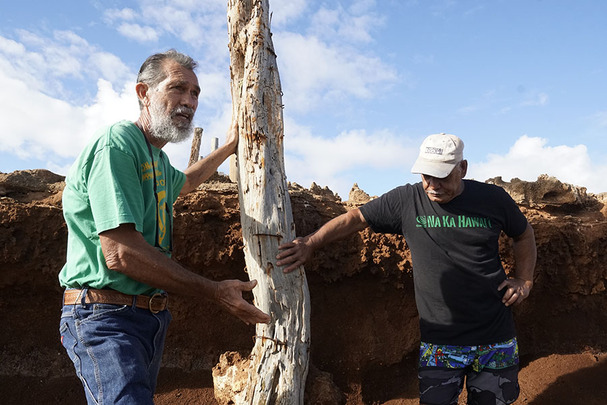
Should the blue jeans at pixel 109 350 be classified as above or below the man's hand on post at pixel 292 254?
below

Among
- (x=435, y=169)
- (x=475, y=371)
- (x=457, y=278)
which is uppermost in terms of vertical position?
(x=435, y=169)

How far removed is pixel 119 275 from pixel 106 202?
0.35 m

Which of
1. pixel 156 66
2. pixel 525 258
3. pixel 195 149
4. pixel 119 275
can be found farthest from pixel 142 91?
pixel 195 149

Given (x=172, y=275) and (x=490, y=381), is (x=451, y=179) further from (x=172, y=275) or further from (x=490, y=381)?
(x=172, y=275)

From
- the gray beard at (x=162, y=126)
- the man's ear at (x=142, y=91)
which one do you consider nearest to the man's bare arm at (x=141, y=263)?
the gray beard at (x=162, y=126)

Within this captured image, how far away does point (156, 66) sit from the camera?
2469mm

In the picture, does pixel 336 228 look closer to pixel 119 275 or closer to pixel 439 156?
pixel 439 156

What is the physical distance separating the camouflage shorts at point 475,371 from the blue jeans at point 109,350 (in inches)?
72.1

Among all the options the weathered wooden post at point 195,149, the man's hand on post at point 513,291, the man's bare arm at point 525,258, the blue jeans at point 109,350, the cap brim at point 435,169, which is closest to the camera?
the blue jeans at point 109,350

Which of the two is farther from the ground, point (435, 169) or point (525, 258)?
point (435, 169)

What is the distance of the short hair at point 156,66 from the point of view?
2.46 m

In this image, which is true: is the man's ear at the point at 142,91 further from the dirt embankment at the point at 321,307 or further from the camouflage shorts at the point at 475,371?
the camouflage shorts at the point at 475,371

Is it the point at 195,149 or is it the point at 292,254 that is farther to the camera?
the point at 195,149

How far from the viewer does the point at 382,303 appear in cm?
445
